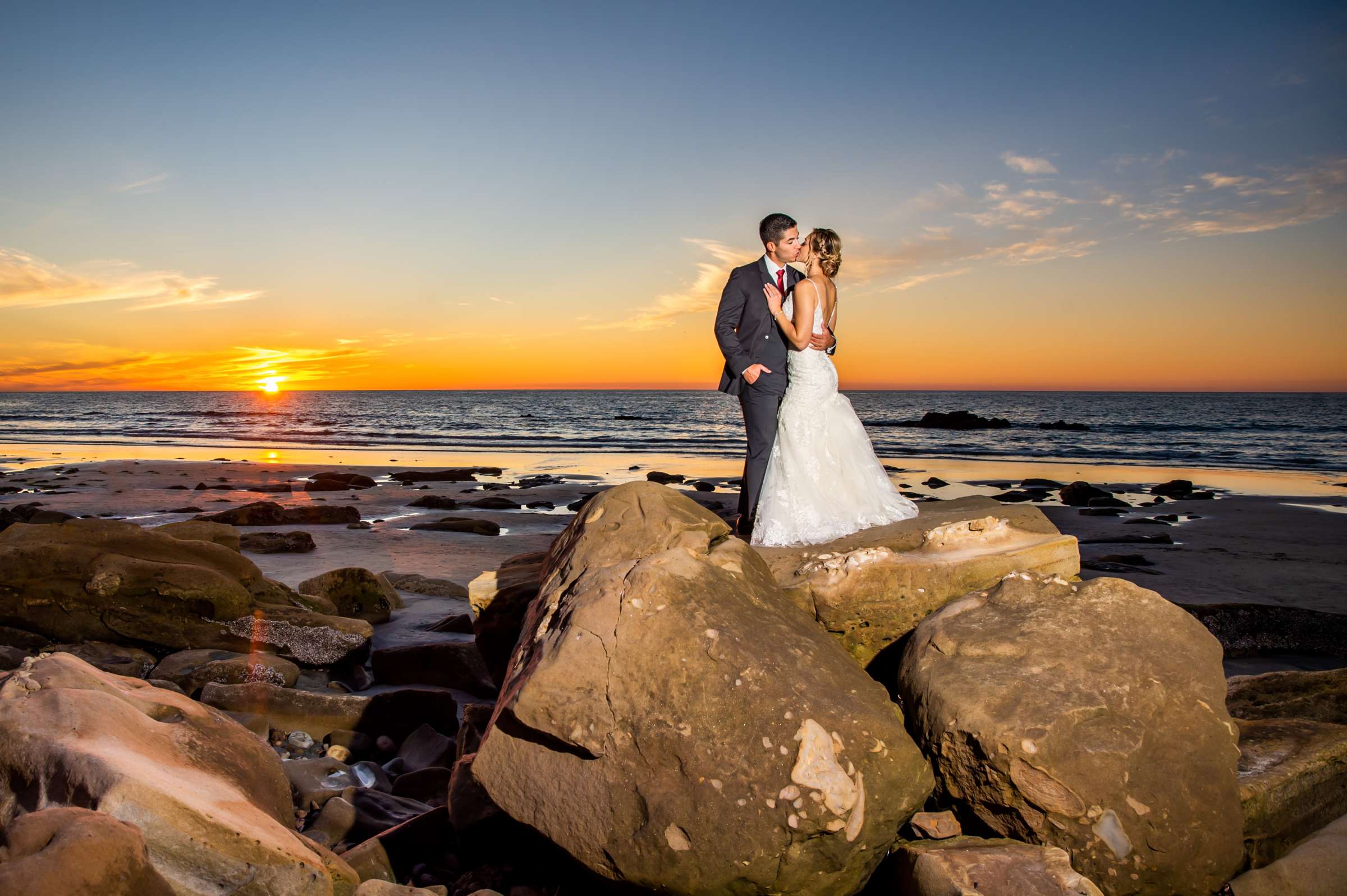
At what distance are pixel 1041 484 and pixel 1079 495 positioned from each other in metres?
2.78

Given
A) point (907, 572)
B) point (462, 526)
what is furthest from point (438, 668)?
point (462, 526)

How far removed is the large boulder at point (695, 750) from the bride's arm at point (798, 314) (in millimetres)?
2896

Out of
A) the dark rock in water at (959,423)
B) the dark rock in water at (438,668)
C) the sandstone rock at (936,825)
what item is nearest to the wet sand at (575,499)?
the dark rock in water at (438,668)

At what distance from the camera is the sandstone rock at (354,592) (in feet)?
26.3

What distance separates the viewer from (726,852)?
2979mm

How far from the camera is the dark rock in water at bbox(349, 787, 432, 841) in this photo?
4266mm

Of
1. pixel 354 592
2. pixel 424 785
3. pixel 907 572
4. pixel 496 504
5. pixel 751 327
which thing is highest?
pixel 751 327

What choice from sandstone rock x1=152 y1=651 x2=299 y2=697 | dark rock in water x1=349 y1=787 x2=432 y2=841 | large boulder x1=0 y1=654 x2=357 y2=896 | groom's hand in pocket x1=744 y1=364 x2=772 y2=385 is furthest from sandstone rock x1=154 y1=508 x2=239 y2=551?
groom's hand in pocket x1=744 y1=364 x2=772 y2=385

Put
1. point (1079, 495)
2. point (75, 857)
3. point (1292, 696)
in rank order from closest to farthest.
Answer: point (75, 857)
point (1292, 696)
point (1079, 495)

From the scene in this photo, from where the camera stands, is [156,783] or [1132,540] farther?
[1132,540]

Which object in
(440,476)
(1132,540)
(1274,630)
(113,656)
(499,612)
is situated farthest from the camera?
(440,476)

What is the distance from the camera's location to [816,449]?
607cm

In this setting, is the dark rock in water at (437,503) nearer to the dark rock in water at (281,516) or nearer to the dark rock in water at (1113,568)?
the dark rock in water at (281,516)

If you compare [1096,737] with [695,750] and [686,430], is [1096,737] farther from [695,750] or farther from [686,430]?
[686,430]
